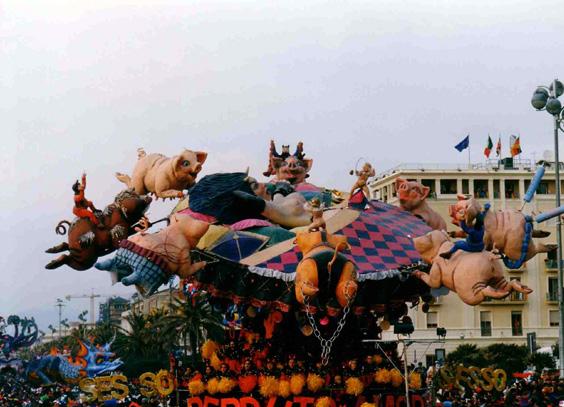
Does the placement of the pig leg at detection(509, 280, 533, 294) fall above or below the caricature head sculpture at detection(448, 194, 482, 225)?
below

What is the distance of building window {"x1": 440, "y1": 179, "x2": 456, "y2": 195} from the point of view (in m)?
69.3

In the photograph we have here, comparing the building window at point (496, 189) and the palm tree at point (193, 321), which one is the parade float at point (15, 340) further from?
the building window at point (496, 189)

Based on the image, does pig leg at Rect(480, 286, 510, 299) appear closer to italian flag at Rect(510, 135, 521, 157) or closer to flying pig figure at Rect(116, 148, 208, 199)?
flying pig figure at Rect(116, 148, 208, 199)

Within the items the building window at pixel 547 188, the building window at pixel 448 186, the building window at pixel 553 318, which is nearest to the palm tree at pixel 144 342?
the building window at pixel 448 186

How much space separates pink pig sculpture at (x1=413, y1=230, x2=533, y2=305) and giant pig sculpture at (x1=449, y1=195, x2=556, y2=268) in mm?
240

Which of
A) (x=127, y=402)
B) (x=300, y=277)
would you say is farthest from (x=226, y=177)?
(x=127, y=402)

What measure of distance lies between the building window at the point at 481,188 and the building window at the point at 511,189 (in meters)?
1.36

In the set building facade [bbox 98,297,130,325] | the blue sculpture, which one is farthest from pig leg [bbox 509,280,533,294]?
building facade [bbox 98,297,130,325]

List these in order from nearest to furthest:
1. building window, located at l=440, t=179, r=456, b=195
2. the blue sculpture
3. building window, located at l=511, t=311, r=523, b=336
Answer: the blue sculpture, building window, located at l=511, t=311, r=523, b=336, building window, located at l=440, t=179, r=456, b=195

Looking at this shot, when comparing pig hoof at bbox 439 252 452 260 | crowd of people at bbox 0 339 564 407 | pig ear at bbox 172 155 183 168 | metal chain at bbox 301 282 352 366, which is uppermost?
pig ear at bbox 172 155 183 168

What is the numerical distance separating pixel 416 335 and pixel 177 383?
43.5 metres

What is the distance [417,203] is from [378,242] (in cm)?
288

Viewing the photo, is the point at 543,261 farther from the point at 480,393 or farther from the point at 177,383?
the point at 177,383

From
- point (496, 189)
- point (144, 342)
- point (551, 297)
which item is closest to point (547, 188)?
point (496, 189)
